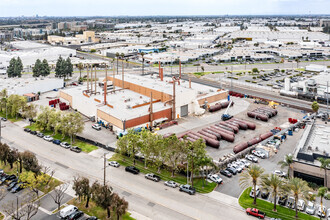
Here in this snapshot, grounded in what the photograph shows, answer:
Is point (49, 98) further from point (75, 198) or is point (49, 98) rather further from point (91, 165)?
point (75, 198)

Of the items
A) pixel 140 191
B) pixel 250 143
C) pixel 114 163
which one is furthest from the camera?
pixel 250 143

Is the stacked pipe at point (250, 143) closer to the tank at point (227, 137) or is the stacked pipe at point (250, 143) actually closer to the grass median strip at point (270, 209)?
the tank at point (227, 137)

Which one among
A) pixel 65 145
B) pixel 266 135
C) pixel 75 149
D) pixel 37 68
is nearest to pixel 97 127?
pixel 65 145

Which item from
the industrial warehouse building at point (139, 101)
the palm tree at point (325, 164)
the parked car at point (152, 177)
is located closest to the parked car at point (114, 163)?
the parked car at point (152, 177)

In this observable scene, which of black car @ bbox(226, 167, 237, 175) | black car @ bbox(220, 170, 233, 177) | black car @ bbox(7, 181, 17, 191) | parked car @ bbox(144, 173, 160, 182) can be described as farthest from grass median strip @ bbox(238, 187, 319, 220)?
black car @ bbox(7, 181, 17, 191)

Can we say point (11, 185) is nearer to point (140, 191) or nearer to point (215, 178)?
point (140, 191)

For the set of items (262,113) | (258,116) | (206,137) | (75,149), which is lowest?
(75,149)
